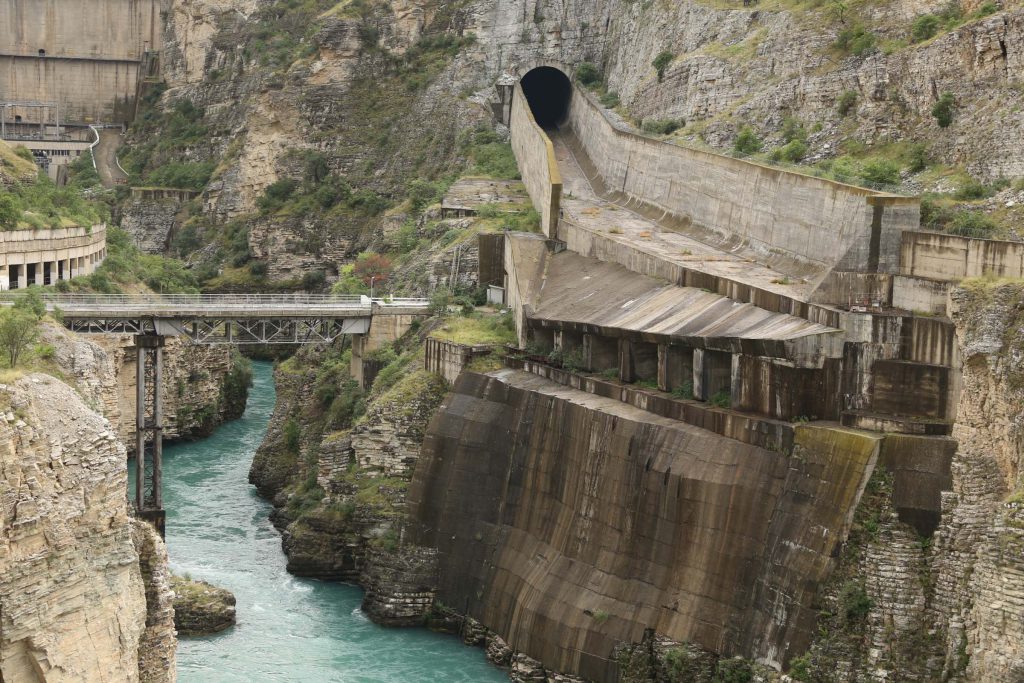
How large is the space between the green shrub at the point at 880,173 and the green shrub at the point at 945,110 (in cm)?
269

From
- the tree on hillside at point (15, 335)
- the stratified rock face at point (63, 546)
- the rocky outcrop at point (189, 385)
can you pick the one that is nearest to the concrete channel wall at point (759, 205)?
the rocky outcrop at point (189, 385)

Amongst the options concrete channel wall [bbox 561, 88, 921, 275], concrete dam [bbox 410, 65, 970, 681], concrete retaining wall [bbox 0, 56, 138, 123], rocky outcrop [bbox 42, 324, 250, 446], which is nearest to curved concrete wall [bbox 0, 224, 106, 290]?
rocky outcrop [bbox 42, 324, 250, 446]

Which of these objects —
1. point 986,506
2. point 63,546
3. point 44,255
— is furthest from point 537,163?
point 63,546

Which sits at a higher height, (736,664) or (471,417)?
(471,417)

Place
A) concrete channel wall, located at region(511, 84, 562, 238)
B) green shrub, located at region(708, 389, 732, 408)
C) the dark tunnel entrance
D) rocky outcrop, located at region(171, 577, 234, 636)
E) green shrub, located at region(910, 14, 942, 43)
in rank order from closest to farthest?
green shrub, located at region(708, 389, 732, 408) → rocky outcrop, located at region(171, 577, 234, 636) → green shrub, located at region(910, 14, 942, 43) → concrete channel wall, located at region(511, 84, 562, 238) → the dark tunnel entrance

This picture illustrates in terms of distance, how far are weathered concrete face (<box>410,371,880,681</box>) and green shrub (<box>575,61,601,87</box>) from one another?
4270cm

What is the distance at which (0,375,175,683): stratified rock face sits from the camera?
3216cm

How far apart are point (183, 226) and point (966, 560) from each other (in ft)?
261

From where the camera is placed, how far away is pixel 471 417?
55812 millimetres

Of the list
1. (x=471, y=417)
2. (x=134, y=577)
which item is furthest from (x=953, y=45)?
(x=134, y=577)

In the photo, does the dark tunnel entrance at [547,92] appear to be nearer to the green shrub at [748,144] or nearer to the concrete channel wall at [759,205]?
the concrete channel wall at [759,205]

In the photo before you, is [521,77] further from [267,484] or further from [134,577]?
[134,577]

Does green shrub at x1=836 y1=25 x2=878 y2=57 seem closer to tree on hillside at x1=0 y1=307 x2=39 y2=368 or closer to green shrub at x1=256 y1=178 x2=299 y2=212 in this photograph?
tree on hillside at x1=0 y1=307 x2=39 y2=368

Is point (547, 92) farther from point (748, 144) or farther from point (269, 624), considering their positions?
point (269, 624)
